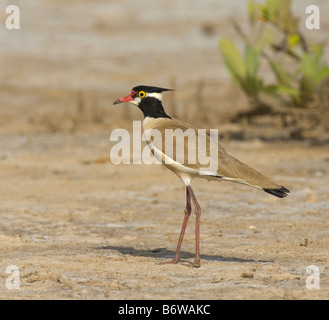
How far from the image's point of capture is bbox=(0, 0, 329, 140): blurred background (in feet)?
44.8

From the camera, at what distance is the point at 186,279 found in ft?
19.5

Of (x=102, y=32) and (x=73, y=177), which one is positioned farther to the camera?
(x=102, y=32)

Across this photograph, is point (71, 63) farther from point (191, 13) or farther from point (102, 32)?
point (191, 13)

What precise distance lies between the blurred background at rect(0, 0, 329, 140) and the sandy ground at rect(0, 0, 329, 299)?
58mm

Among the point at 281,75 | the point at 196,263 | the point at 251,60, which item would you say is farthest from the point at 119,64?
the point at 196,263

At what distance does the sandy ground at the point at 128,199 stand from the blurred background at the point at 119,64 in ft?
0.19

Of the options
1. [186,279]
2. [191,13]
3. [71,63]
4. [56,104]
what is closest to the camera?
[186,279]

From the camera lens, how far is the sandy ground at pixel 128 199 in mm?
5895

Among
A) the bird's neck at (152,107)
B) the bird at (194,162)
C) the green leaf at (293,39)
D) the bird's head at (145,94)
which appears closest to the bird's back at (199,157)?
the bird at (194,162)

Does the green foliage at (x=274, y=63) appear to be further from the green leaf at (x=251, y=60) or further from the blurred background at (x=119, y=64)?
the blurred background at (x=119, y=64)

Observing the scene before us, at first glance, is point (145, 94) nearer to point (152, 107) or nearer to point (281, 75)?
point (152, 107)

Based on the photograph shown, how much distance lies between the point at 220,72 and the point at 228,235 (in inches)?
408

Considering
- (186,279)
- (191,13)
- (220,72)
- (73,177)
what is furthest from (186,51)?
(186,279)

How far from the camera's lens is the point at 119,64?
18547 mm
